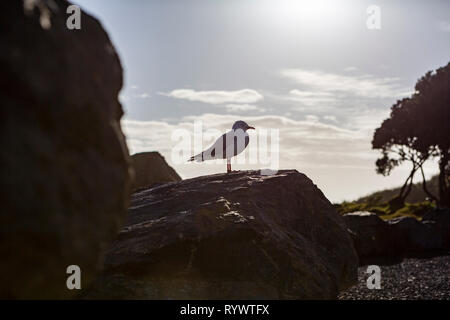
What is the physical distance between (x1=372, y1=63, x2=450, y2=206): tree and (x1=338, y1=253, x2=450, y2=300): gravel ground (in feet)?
85.4

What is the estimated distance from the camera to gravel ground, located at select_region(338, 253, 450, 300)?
13430 mm

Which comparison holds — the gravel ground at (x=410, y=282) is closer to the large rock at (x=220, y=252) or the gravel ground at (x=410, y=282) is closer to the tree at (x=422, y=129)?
the large rock at (x=220, y=252)

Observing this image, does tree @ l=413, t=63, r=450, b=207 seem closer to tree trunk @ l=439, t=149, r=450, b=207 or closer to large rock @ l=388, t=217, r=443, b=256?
tree trunk @ l=439, t=149, r=450, b=207

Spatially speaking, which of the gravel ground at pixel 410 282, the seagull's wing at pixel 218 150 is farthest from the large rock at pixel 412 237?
the seagull's wing at pixel 218 150

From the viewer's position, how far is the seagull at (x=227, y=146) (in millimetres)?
Answer: 12273

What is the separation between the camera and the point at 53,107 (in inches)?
134

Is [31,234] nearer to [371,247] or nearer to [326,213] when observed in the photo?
[326,213]

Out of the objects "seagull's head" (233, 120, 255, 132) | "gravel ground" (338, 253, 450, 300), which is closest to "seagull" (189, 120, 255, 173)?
"seagull's head" (233, 120, 255, 132)

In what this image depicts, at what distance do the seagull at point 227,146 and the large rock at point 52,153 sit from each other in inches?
322

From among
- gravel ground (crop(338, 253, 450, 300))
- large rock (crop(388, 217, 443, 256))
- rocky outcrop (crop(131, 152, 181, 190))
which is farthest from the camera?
large rock (crop(388, 217, 443, 256))

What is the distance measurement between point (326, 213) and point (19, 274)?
23.8ft

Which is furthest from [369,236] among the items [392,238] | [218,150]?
[218,150]

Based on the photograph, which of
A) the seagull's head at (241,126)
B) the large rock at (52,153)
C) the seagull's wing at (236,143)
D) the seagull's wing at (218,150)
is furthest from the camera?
the seagull's head at (241,126)
